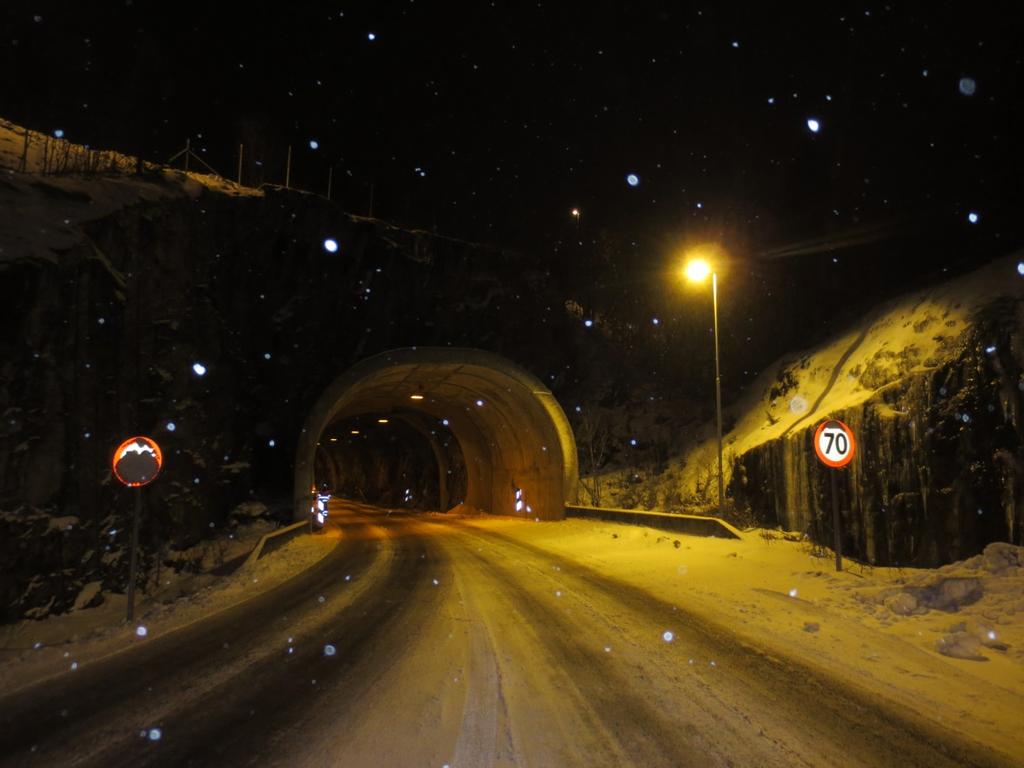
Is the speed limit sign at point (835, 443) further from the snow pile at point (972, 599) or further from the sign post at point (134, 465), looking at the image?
the sign post at point (134, 465)

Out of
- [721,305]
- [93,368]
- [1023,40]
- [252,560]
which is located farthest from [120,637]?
[721,305]

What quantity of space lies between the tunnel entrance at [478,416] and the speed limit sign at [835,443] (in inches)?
613

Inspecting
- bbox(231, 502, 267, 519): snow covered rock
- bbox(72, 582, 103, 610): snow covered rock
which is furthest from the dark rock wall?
bbox(231, 502, 267, 519): snow covered rock

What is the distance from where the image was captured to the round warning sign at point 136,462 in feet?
31.8

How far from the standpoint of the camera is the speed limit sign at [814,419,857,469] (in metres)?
10.5

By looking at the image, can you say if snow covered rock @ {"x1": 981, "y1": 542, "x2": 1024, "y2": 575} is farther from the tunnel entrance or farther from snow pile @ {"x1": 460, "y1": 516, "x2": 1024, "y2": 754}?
the tunnel entrance

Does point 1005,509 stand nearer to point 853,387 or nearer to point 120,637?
point 853,387

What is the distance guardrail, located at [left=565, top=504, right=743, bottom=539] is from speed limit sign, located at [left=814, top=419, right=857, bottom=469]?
5.08 metres

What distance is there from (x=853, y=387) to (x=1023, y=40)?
30.2ft

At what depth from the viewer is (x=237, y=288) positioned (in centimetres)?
2381

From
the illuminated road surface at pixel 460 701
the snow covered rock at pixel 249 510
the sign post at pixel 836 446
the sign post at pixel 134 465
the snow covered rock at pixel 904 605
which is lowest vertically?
the illuminated road surface at pixel 460 701

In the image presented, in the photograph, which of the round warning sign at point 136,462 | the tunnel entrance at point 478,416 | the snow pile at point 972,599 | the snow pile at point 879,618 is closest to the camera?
the snow pile at point 879,618

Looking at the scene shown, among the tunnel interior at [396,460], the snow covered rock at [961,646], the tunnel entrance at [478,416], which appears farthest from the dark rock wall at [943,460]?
the tunnel interior at [396,460]

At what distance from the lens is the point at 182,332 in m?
19.4
